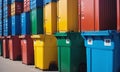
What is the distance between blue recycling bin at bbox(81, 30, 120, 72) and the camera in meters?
6.94

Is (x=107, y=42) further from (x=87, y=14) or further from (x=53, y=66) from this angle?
(x=53, y=66)

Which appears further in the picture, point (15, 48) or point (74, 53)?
point (15, 48)

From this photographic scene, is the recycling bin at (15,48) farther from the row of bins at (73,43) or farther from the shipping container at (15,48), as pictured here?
the row of bins at (73,43)

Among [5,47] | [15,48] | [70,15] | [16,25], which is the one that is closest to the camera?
[70,15]

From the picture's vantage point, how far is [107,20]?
27.9 ft

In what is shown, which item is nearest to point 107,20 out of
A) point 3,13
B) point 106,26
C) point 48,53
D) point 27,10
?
point 106,26

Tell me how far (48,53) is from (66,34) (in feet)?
7.13

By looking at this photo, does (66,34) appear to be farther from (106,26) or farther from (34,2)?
(34,2)

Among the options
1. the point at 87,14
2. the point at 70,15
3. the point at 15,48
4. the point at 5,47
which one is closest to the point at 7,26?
the point at 5,47

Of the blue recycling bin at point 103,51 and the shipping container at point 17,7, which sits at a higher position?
the shipping container at point 17,7

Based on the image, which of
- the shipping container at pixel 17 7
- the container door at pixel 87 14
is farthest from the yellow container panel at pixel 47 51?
the shipping container at pixel 17 7

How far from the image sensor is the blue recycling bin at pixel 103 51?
22.8ft

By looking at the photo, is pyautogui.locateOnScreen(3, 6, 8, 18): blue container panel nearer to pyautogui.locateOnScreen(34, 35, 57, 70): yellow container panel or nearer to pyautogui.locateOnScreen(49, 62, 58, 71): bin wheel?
pyautogui.locateOnScreen(34, 35, 57, 70): yellow container panel

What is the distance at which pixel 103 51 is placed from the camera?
727 centimetres
